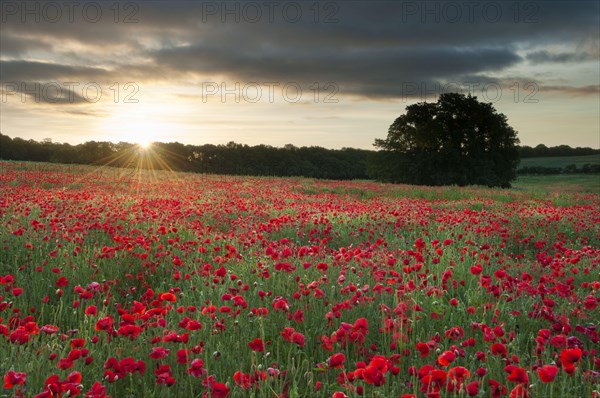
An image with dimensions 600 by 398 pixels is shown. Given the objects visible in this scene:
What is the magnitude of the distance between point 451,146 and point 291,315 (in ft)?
148

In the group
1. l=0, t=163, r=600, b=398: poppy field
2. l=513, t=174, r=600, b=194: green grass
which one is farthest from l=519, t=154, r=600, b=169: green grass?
l=0, t=163, r=600, b=398: poppy field

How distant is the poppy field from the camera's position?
2764mm

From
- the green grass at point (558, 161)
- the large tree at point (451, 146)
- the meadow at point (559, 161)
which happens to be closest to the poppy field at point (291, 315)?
the large tree at point (451, 146)

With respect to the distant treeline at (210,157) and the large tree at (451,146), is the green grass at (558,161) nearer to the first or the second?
the distant treeline at (210,157)

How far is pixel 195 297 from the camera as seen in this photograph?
5082 millimetres

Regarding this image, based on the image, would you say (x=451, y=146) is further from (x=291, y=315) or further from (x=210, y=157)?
(x=291, y=315)

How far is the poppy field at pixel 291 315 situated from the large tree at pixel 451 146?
3649 centimetres

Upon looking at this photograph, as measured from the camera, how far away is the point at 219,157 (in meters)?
71.6

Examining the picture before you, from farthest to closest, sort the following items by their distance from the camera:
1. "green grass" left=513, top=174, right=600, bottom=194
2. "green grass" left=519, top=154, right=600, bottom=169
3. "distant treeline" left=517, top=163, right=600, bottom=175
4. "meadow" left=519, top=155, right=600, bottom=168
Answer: "green grass" left=519, top=154, right=600, bottom=169
"meadow" left=519, top=155, right=600, bottom=168
"distant treeline" left=517, top=163, right=600, bottom=175
"green grass" left=513, top=174, right=600, bottom=194

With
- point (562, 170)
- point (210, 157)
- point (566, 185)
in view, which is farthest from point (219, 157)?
point (562, 170)

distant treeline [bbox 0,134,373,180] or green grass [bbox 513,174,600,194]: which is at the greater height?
distant treeline [bbox 0,134,373,180]

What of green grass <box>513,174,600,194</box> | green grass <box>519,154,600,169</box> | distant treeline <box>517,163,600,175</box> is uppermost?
green grass <box>519,154,600,169</box>

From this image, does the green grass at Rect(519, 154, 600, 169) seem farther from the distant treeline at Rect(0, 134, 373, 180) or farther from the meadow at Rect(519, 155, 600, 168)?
the distant treeline at Rect(0, 134, 373, 180)

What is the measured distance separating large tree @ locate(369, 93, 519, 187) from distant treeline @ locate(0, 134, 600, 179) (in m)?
4.78
